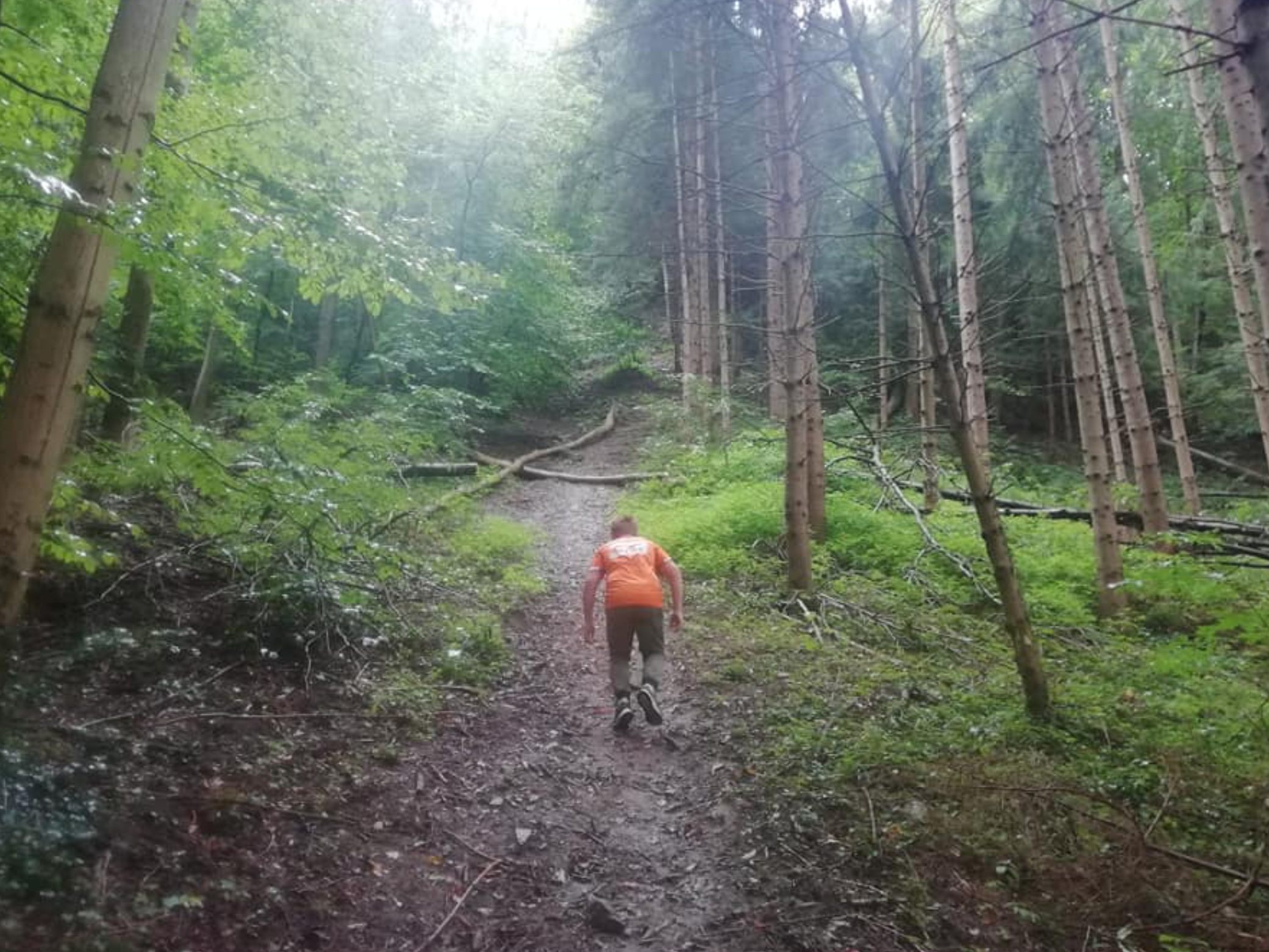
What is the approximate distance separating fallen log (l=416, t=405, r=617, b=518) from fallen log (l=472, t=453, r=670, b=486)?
0.78ft

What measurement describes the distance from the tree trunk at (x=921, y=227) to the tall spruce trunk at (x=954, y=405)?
8 cm

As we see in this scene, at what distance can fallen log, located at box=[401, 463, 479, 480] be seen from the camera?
554 inches

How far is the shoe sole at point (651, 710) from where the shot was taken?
238 inches

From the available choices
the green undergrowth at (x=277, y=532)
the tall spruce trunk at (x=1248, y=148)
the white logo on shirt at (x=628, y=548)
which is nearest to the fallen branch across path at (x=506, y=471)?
the green undergrowth at (x=277, y=532)

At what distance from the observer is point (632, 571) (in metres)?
6.47

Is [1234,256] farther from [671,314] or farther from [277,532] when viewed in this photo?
[671,314]

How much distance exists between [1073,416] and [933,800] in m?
26.4

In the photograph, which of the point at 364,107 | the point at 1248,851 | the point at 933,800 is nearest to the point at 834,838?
the point at 933,800

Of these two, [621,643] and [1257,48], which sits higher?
[1257,48]

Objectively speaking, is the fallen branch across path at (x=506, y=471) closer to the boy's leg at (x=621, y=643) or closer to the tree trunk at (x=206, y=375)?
the boy's leg at (x=621, y=643)

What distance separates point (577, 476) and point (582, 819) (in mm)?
12955

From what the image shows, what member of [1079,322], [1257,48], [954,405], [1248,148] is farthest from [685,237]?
[1257,48]

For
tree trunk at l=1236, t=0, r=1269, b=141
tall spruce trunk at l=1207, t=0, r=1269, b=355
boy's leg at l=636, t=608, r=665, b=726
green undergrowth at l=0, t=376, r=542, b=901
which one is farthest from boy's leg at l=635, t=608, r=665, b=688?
tree trunk at l=1236, t=0, r=1269, b=141

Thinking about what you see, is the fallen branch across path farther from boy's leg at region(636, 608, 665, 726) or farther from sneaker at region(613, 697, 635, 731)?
sneaker at region(613, 697, 635, 731)
